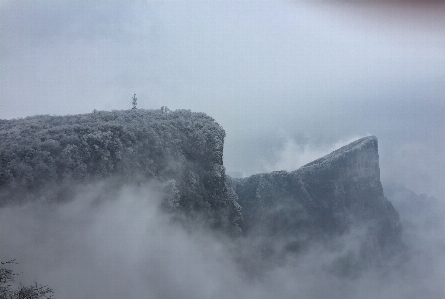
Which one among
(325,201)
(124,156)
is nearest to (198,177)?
(124,156)

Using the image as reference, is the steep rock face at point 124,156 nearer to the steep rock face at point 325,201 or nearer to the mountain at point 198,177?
the mountain at point 198,177

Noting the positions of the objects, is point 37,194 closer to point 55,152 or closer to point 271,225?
point 55,152

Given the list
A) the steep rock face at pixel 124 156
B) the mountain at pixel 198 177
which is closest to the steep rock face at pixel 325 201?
the mountain at pixel 198 177

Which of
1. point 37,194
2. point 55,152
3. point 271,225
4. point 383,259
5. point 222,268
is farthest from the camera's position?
point 383,259

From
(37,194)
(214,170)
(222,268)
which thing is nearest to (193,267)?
(222,268)

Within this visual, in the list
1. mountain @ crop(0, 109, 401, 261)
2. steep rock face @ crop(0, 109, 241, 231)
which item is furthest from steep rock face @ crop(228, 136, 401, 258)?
steep rock face @ crop(0, 109, 241, 231)

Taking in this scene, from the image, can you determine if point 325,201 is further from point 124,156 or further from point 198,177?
point 124,156
